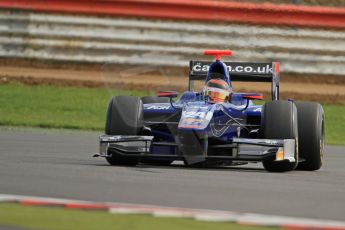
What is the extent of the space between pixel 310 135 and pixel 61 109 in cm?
753

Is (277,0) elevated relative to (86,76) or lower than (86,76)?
elevated

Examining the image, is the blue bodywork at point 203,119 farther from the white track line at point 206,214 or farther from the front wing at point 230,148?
the white track line at point 206,214

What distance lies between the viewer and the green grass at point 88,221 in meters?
6.27

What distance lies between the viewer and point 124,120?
446 inches

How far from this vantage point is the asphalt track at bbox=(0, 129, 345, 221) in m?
7.64

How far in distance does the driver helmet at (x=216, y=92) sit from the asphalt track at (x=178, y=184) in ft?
2.64

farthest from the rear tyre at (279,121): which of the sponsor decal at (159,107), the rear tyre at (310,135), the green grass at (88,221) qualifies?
the green grass at (88,221)

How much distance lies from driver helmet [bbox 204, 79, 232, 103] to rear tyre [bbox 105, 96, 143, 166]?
0.88 m

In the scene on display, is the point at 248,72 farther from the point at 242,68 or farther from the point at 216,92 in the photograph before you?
the point at 216,92

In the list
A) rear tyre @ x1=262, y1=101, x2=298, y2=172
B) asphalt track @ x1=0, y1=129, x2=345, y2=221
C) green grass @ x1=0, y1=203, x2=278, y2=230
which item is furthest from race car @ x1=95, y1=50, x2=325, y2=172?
green grass @ x1=0, y1=203, x2=278, y2=230

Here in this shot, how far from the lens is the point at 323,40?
20.3 metres

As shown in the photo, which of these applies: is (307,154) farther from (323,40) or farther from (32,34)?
(32,34)

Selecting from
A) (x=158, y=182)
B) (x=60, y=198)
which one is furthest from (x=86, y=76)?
(x=60, y=198)

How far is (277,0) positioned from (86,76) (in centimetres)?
430
